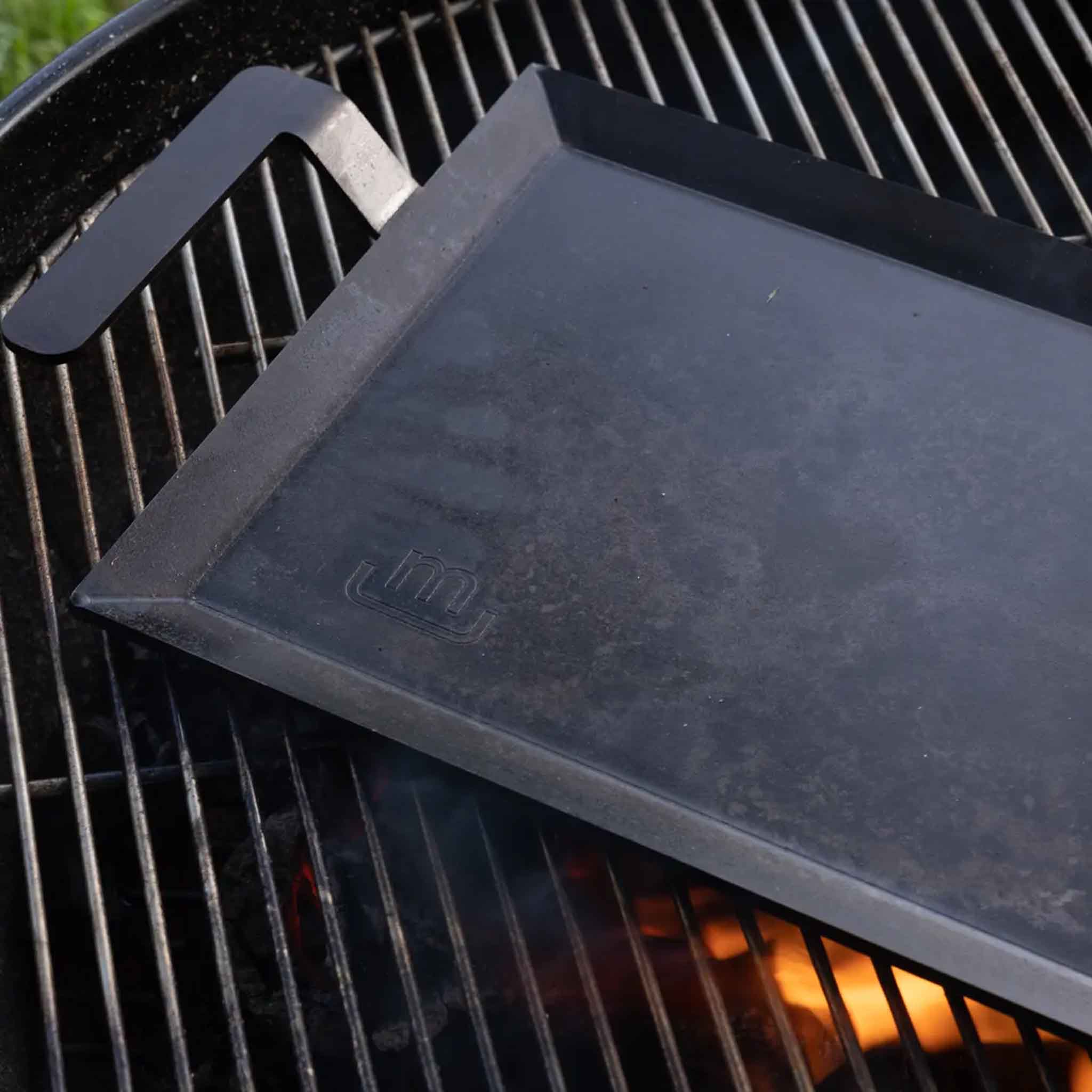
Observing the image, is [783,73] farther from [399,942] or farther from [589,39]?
[399,942]

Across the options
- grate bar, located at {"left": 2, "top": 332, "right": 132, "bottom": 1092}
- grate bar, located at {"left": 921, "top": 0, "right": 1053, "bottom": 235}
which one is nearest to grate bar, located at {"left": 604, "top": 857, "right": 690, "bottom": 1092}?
grate bar, located at {"left": 2, "top": 332, "right": 132, "bottom": 1092}

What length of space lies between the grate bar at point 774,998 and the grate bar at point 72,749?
0.42 meters

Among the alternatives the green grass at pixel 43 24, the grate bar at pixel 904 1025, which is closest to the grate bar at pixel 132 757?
the grate bar at pixel 904 1025

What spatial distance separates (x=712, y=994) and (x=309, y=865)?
340 millimetres

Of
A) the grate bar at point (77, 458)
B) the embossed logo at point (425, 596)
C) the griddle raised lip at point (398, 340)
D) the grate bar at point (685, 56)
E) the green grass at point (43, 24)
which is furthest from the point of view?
the green grass at point (43, 24)

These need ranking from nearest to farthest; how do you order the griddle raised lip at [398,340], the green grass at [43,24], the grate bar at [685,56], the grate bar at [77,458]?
the griddle raised lip at [398,340], the grate bar at [77,458], the grate bar at [685,56], the green grass at [43,24]

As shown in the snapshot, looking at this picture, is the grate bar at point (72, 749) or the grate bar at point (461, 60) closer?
the grate bar at point (72, 749)

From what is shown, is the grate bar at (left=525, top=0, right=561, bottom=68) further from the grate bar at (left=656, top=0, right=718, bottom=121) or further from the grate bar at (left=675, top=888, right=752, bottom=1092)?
the grate bar at (left=675, top=888, right=752, bottom=1092)

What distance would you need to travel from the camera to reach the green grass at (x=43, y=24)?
74.3 inches

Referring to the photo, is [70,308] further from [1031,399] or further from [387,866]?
[1031,399]

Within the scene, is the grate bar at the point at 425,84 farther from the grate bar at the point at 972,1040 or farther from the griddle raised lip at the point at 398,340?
the grate bar at the point at 972,1040

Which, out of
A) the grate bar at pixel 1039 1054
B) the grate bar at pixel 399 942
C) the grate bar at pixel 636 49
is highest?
the grate bar at pixel 636 49

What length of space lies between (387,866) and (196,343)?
623mm

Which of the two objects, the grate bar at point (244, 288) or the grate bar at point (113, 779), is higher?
the grate bar at point (244, 288)
